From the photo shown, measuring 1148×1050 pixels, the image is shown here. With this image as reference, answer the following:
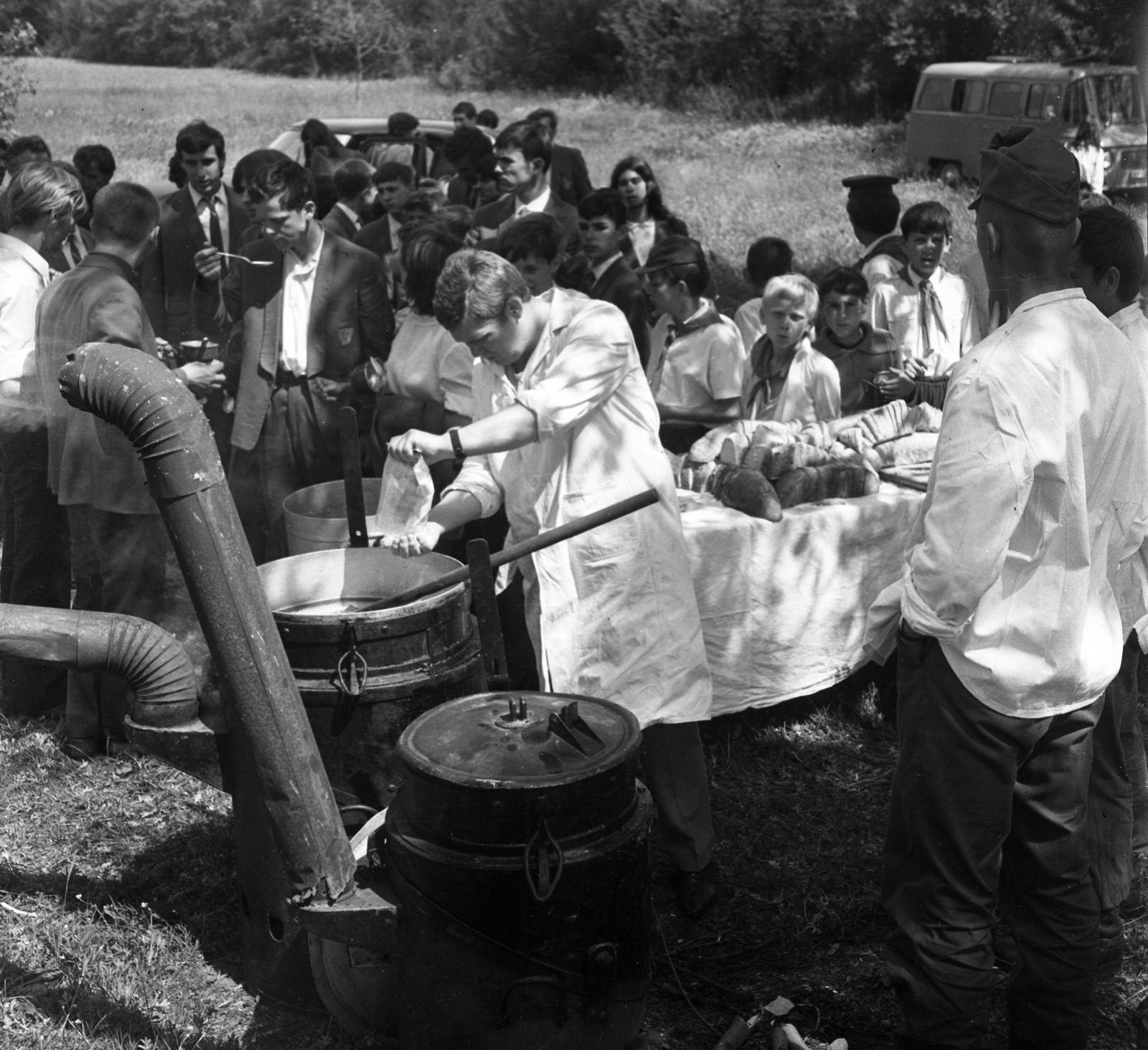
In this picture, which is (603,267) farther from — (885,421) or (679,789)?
(679,789)

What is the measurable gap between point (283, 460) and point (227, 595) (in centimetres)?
301

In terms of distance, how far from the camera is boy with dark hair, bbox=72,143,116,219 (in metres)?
8.44

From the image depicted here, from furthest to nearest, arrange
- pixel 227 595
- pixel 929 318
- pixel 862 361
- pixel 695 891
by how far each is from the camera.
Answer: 1. pixel 929 318
2. pixel 862 361
3. pixel 695 891
4. pixel 227 595

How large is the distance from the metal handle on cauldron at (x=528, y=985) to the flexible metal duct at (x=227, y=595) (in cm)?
46

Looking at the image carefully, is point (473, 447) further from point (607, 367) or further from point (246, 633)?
point (246, 633)

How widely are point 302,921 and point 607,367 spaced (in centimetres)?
171

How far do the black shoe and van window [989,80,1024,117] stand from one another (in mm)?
15836

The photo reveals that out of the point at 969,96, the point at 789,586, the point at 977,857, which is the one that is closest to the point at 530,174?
the point at 789,586

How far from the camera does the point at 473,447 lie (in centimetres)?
356

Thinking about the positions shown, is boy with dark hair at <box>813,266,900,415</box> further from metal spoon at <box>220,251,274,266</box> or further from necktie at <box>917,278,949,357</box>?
metal spoon at <box>220,251,274,266</box>

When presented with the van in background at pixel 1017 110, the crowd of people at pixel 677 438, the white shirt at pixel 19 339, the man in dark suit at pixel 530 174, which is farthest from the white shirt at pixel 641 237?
the van in background at pixel 1017 110

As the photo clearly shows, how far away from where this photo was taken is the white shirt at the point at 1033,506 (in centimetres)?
256

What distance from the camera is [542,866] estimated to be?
103 inches

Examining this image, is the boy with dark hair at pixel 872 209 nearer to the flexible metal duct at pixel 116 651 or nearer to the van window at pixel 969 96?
the flexible metal duct at pixel 116 651
